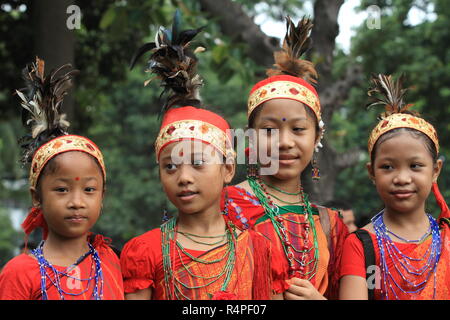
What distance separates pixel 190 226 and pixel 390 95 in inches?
56.5

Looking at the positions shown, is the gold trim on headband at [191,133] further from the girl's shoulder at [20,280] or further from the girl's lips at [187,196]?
the girl's shoulder at [20,280]

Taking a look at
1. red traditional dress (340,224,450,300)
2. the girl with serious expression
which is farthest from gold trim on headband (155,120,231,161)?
red traditional dress (340,224,450,300)

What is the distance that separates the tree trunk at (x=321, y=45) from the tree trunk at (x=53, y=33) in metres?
1.47

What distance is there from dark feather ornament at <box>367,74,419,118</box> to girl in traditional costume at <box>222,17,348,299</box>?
1.26ft

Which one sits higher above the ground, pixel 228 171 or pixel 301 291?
pixel 228 171

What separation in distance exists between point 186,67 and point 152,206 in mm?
17174

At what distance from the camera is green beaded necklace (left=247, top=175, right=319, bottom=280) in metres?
3.42

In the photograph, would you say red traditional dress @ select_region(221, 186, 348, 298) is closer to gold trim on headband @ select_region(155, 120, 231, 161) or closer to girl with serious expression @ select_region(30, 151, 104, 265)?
gold trim on headband @ select_region(155, 120, 231, 161)

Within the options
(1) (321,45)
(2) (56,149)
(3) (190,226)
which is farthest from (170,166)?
(1) (321,45)

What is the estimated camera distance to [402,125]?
136 inches

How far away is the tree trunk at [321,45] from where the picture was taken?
634cm

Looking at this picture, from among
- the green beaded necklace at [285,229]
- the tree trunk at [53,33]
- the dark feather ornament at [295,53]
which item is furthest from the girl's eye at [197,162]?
the tree trunk at [53,33]

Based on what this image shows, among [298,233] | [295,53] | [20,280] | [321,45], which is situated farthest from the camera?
[321,45]

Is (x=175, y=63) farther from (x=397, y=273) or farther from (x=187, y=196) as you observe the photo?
(x=397, y=273)
